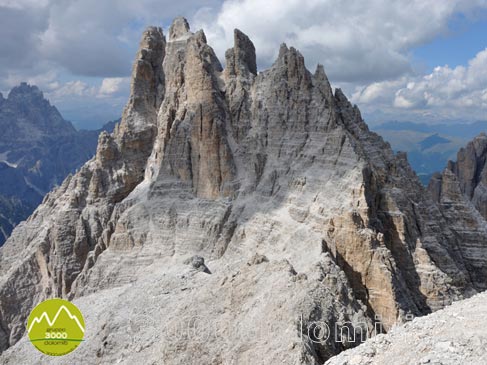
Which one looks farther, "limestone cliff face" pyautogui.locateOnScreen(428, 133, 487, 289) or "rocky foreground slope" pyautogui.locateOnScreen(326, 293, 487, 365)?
"limestone cliff face" pyautogui.locateOnScreen(428, 133, 487, 289)

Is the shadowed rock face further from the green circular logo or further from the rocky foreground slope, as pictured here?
the rocky foreground slope

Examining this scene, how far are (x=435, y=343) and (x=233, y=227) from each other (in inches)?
1381

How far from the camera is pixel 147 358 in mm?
32750

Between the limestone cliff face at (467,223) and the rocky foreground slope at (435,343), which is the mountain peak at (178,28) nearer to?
the limestone cliff face at (467,223)

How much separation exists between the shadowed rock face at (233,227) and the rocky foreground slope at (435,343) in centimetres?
643

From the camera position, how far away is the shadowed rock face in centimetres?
Result: 3281

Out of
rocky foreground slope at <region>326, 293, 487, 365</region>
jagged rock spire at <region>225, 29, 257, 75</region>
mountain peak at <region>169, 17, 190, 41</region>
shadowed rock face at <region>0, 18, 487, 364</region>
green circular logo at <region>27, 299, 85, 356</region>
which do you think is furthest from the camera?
mountain peak at <region>169, 17, 190, 41</region>

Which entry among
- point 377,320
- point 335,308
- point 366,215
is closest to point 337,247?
point 366,215

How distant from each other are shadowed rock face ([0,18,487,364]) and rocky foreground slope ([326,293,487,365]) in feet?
21.1

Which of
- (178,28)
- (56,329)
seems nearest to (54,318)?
(56,329)

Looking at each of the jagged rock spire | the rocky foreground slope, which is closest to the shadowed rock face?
the jagged rock spire

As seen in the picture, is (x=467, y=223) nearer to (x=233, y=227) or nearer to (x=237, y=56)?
(x=233, y=227)

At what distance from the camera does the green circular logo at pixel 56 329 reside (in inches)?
1393

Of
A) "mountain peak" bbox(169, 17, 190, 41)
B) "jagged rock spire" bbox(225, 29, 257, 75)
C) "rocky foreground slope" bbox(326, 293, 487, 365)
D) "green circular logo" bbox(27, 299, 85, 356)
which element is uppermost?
"mountain peak" bbox(169, 17, 190, 41)
